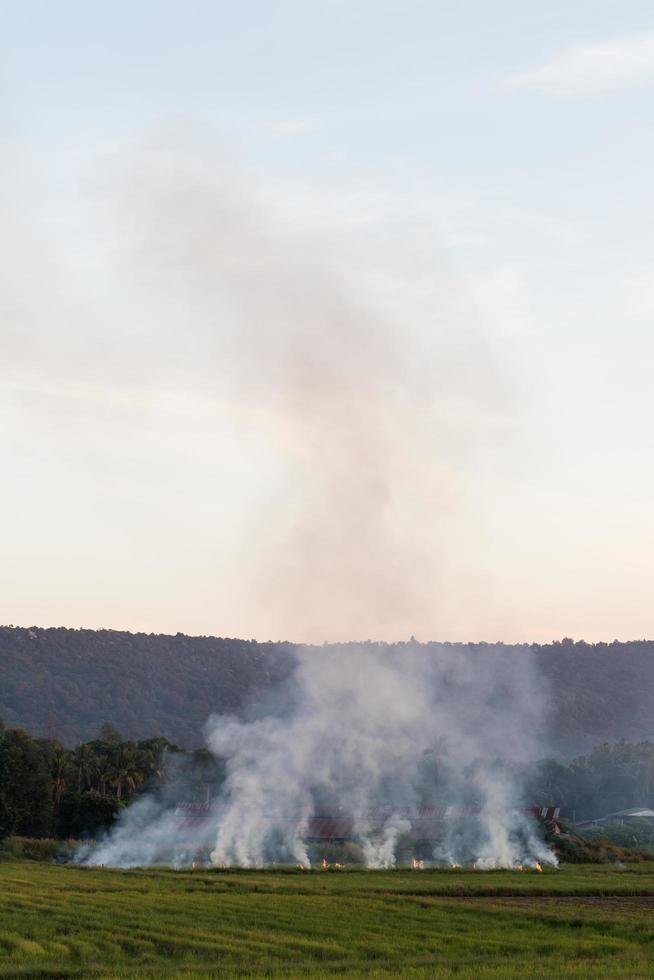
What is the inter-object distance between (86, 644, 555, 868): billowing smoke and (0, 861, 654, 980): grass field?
2418cm

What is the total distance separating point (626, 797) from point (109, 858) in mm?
80020

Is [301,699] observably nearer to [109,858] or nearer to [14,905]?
[109,858]

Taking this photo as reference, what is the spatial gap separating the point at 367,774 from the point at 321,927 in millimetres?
86751

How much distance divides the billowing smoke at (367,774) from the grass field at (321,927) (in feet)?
79.3

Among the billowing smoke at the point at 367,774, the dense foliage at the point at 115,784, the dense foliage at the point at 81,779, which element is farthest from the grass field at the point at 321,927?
the dense foliage at the point at 115,784

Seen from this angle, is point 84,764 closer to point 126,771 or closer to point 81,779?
point 81,779

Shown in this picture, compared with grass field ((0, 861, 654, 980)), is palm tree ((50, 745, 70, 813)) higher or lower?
higher

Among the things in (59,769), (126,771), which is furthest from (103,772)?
(59,769)

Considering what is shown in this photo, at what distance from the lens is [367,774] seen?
436ft

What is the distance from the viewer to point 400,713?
15238 cm

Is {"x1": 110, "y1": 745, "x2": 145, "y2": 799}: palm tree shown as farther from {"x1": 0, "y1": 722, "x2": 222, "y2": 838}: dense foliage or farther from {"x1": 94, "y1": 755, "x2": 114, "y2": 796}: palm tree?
{"x1": 94, "y1": 755, "x2": 114, "y2": 796}: palm tree

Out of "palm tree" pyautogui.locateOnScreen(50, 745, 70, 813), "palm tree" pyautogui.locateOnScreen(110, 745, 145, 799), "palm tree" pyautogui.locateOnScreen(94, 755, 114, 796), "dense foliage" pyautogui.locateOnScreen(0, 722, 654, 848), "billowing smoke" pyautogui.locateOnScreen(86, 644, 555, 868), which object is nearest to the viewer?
"billowing smoke" pyautogui.locateOnScreen(86, 644, 555, 868)

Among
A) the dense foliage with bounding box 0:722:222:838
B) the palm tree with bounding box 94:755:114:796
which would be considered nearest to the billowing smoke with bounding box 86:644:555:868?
the dense foliage with bounding box 0:722:222:838

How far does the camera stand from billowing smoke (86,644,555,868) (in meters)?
98.2
